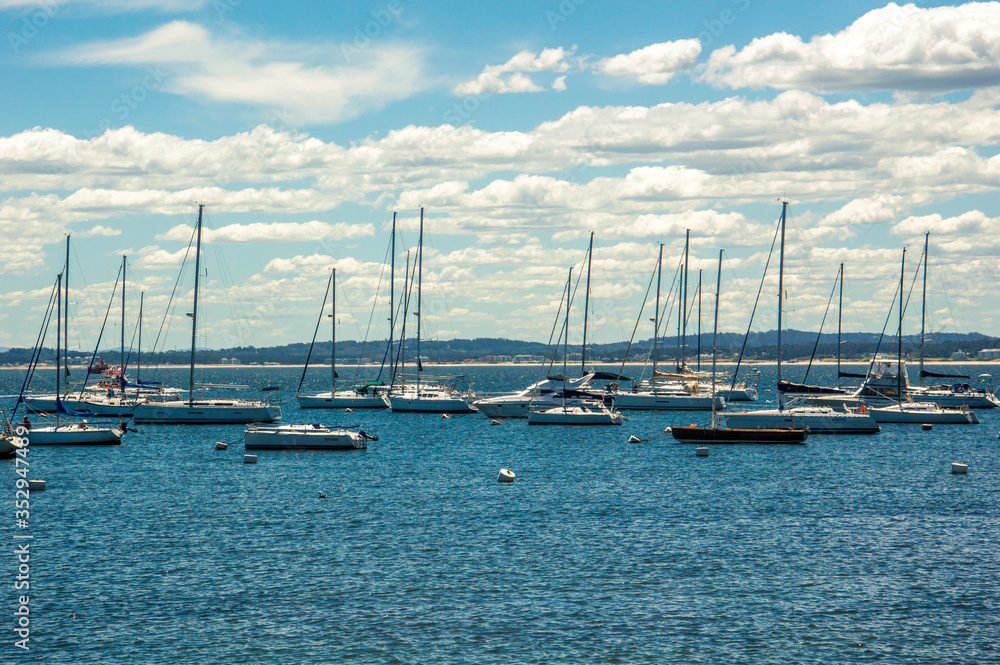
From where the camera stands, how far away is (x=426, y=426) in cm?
11575

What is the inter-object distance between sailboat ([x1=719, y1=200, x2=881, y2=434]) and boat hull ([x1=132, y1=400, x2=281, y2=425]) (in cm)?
4836

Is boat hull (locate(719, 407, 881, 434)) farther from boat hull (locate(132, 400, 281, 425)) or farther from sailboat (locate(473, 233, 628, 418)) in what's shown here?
boat hull (locate(132, 400, 281, 425))

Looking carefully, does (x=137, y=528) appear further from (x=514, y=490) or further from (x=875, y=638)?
(x=875, y=638)

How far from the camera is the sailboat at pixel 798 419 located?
94.4m

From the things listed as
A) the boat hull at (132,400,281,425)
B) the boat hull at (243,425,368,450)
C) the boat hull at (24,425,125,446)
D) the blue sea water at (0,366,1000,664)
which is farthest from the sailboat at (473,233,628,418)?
the boat hull at (24,425,125,446)

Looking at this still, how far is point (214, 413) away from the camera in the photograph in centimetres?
10981

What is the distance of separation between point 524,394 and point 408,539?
76365 mm

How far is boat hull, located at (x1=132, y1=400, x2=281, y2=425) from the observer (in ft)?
359

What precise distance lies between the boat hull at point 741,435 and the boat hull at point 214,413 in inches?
1780

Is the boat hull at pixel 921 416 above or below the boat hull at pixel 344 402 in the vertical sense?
above

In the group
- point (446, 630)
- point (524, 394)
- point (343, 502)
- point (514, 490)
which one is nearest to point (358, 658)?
point (446, 630)

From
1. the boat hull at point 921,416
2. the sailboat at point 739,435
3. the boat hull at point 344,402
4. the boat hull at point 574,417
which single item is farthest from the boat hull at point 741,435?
the boat hull at point 344,402

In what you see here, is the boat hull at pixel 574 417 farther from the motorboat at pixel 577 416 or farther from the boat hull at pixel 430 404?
the boat hull at pixel 430 404

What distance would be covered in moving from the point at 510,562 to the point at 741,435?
162ft
